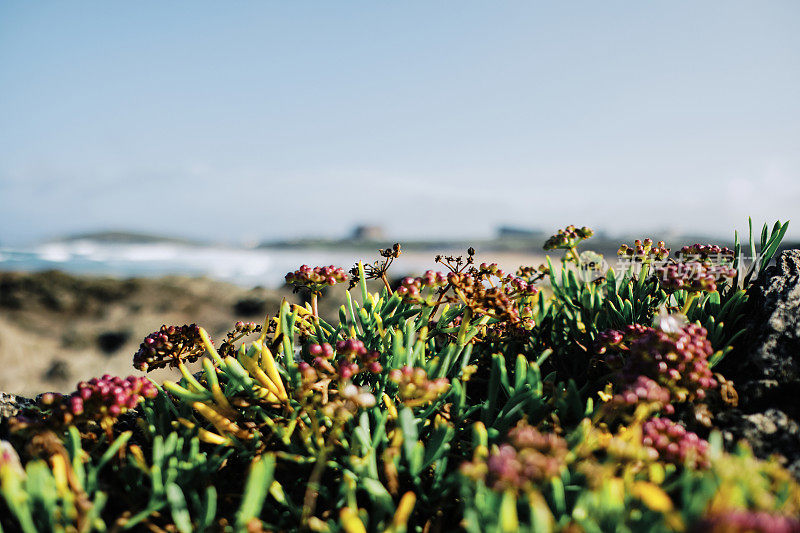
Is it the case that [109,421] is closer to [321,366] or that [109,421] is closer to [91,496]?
[91,496]

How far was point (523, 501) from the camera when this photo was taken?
1.37 m

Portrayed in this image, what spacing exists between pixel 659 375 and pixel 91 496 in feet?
5.72

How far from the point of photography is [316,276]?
2.24 metres

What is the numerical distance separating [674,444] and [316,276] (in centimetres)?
140

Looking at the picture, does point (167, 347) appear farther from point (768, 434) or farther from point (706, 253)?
point (706, 253)

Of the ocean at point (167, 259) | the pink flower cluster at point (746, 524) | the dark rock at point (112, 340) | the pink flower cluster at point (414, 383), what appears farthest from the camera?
the ocean at point (167, 259)

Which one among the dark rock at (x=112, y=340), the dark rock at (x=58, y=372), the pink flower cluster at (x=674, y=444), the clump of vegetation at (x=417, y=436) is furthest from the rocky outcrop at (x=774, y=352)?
the dark rock at (x=112, y=340)

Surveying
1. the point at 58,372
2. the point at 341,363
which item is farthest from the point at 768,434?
the point at 58,372

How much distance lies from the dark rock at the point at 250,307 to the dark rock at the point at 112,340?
2.13 metres

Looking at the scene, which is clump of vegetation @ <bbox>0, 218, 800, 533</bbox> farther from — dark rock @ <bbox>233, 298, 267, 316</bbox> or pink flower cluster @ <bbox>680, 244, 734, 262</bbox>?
dark rock @ <bbox>233, 298, 267, 316</bbox>

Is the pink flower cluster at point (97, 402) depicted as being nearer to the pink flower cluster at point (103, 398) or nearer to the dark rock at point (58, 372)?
the pink flower cluster at point (103, 398)

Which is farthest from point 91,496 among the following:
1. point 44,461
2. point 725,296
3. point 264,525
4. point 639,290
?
point 725,296

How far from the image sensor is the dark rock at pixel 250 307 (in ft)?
36.4

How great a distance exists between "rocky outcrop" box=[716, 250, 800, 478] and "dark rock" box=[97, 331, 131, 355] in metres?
10.4
